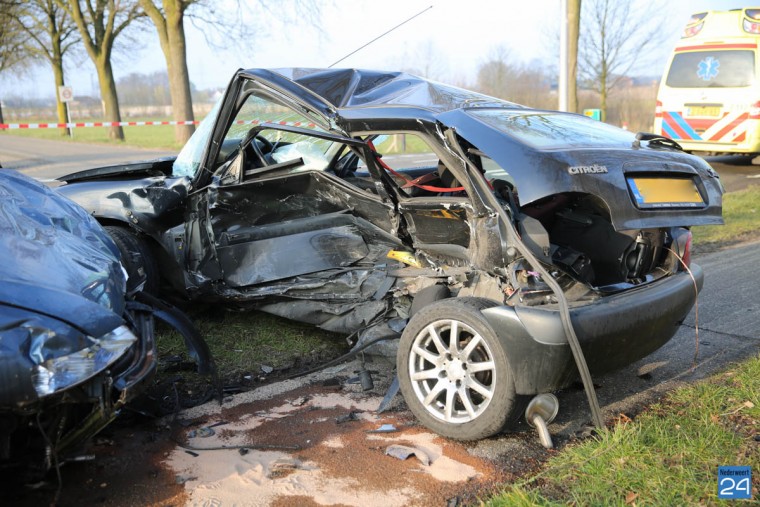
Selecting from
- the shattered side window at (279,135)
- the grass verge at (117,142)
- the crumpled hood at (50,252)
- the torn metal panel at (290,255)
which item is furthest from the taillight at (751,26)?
the grass verge at (117,142)

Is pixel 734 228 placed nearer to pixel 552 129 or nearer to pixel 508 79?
pixel 552 129

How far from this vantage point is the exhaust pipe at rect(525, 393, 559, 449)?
3.06 meters

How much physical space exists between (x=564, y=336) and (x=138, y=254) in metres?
2.97

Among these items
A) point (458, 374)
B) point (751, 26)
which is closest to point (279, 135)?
point (458, 374)

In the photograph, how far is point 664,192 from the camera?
11.3 ft

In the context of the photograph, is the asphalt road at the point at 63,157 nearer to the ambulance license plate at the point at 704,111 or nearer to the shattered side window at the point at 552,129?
the shattered side window at the point at 552,129

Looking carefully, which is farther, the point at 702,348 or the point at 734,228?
the point at 734,228

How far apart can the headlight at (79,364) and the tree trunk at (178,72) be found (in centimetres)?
1558

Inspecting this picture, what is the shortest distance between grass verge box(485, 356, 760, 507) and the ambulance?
1113 centimetres

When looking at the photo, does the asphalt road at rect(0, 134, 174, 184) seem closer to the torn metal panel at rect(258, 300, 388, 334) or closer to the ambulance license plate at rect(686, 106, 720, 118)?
the torn metal panel at rect(258, 300, 388, 334)

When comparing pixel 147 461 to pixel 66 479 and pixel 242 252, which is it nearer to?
pixel 66 479

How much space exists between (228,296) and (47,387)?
219cm

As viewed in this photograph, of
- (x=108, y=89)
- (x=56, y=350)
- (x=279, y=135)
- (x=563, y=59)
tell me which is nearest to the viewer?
(x=56, y=350)

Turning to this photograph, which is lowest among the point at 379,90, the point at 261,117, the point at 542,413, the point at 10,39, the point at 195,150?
the point at 542,413
